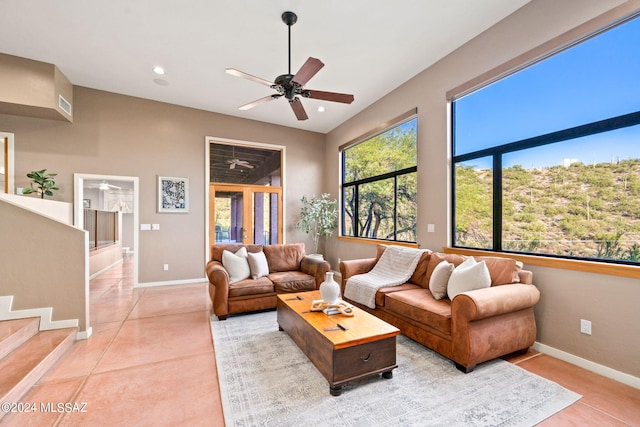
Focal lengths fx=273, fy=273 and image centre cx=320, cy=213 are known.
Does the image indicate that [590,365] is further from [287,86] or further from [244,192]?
[244,192]

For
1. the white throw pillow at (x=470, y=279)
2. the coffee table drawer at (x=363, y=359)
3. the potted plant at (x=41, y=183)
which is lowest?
the coffee table drawer at (x=363, y=359)

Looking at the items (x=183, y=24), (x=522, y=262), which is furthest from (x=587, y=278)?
(x=183, y=24)

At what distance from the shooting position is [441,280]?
2842mm

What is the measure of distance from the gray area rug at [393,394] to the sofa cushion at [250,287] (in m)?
0.96

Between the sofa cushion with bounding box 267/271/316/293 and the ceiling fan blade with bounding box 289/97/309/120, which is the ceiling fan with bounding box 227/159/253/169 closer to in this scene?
the ceiling fan blade with bounding box 289/97/309/120

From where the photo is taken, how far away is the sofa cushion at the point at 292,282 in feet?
12.3

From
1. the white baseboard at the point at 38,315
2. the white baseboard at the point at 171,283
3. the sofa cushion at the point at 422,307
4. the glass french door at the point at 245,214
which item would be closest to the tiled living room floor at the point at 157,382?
the white baseboard at the point at 38,315

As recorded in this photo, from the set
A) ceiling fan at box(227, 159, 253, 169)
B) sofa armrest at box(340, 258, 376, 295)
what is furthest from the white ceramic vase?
ceiling fan at box(227, 159, 253, 169)

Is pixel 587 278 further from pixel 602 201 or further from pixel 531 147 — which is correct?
pixel 531 147

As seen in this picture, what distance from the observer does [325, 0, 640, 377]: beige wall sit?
7.15 feet

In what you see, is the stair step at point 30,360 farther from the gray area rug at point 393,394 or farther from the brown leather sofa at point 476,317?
the brown leather sofa at point 476,317

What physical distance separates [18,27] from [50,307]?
3275 millimetres

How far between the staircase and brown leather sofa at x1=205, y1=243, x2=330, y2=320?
1432 millimetres

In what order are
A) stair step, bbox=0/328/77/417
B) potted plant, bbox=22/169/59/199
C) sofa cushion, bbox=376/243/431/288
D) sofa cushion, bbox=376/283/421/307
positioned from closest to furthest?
1. stair step, bbox=0/328/77/417
2. sofa cushion, bbox=376/283/421/307
3. sofa cushion, bbox=376/243/431/288
4. potted plant, bbox=22/169/59/199
